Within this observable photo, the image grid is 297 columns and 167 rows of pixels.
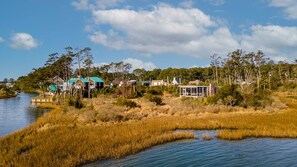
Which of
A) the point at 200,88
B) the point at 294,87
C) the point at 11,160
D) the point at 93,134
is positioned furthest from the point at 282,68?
the point at 11,160

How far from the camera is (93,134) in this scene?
20.7m

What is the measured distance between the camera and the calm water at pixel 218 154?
1472 centimetres

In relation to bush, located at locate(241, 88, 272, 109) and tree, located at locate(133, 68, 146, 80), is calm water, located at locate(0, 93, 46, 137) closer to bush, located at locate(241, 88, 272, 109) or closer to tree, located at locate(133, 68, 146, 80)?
bush, located at locate(241, 88, 272, 109)

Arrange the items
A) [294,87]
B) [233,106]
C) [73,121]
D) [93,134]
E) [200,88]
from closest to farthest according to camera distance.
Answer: [93,134], [73,121], [233,106], [200,88], [294,87]

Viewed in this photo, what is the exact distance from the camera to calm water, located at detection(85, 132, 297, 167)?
14720 mm

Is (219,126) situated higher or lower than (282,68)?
lower

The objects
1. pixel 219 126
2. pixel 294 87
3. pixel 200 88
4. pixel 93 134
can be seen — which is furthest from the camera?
pixel 294 87

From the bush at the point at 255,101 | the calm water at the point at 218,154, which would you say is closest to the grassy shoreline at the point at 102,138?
the calm water at the point at 218,154

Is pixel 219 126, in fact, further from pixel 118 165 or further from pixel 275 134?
pixel 118 165

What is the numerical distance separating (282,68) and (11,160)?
108298mm

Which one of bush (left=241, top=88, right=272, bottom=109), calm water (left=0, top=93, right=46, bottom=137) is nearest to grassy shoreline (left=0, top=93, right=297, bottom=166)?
calm water (left=0, top=93, right=46, bottom=137)

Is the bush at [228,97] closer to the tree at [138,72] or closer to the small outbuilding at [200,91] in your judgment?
the small outbuilding at [200,91]

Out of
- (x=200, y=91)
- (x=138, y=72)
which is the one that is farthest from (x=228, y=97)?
(x=138, y=72)

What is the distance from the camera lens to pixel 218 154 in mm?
16438
